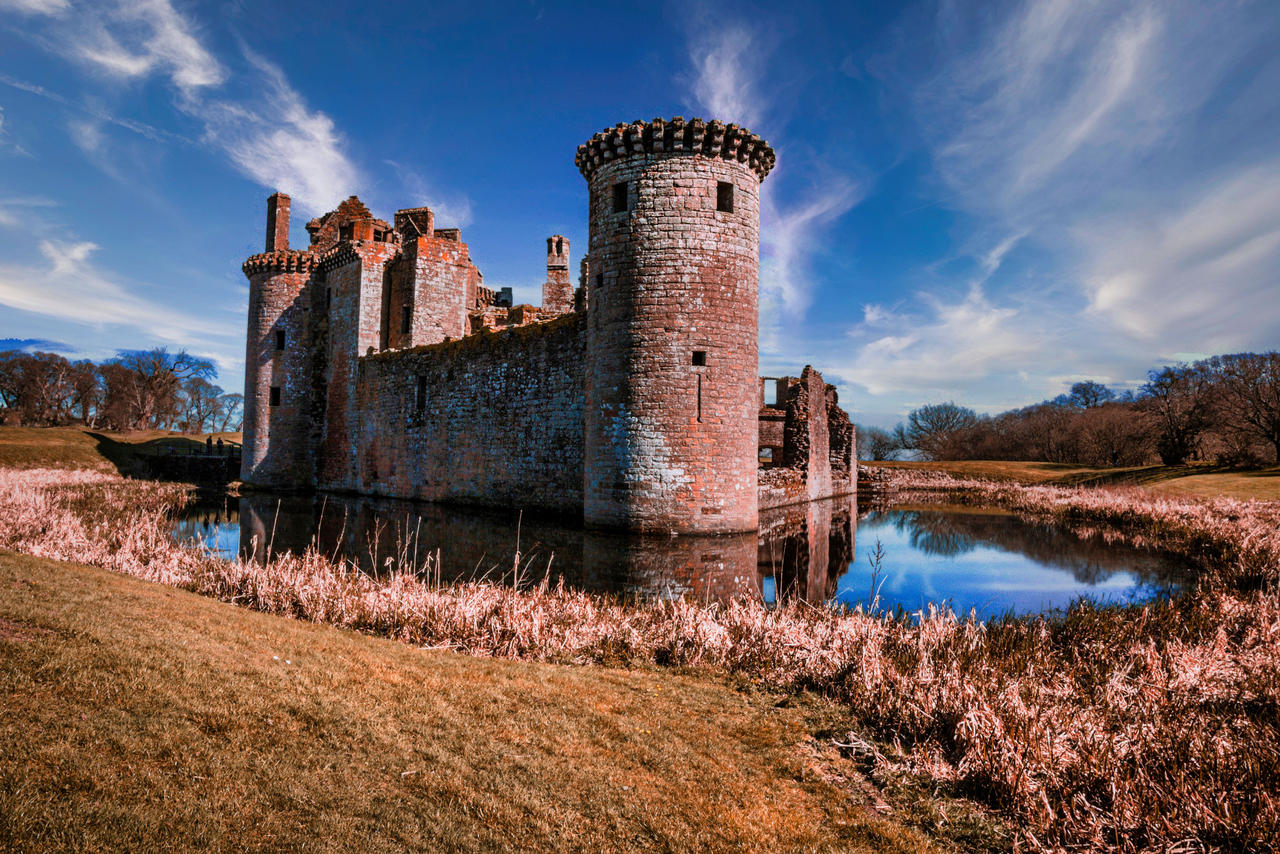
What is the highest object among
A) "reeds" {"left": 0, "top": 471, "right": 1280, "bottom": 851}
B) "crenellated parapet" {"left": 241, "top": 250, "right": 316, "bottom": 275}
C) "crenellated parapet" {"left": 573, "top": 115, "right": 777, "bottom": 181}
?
"crenellated parapet" {"left": 241, "top": 250, "right": 316, "bottom": 275}

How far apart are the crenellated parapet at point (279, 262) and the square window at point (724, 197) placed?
2098 centimetres

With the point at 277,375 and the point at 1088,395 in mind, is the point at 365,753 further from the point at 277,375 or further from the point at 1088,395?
the point at 1088,395

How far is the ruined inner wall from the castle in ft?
0.23

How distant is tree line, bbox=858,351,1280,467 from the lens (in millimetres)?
31594

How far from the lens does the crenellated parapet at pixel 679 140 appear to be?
47.2 feet

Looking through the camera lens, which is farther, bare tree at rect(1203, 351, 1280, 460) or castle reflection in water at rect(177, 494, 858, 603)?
bare tree at rect(1203, 351, 1280, 460)

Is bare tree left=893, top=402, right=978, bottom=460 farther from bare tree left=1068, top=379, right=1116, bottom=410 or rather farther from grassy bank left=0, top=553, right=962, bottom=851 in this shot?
grassy bank left=0, top=553, right=962, bottom=851

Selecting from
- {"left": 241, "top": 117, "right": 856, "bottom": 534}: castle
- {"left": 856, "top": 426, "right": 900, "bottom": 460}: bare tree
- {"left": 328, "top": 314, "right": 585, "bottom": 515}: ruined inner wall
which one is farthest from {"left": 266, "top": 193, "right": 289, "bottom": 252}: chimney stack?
{"left": 856, "top": 426, "right": 900, "bottom": 460}: bare tree

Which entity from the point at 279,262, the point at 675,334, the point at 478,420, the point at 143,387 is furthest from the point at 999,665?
the point at 143,387

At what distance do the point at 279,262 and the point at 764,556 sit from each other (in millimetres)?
25882

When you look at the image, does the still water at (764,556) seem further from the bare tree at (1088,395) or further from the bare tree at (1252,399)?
the bare tree at (1088,395)

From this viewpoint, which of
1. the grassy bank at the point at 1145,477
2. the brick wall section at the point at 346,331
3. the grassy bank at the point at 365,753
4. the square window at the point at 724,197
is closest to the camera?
the grassy bank at the point at 365,753

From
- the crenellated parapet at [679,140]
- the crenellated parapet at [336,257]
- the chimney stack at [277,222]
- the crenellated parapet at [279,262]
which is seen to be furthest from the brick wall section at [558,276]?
the crenellated parapet at [679,140]

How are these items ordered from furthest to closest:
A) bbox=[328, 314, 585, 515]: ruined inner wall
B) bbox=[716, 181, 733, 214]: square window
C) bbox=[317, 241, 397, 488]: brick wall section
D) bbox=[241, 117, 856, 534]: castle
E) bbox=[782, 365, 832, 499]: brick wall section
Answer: bbox=[317, 241, 397, 488]: brick wall section, bbox=[782, 365, 832, 499]: brick wall section, bbox=[328, 314, 585, 515]: ruined inner wall, bbox=[716, 181, 733, 214]: square window, bbox=[241, 117, 856, 534]: castle
